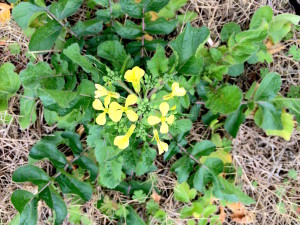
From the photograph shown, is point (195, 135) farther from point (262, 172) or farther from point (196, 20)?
point (196, 20)

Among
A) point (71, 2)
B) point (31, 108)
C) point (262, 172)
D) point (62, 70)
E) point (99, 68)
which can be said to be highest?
point (71, 2)

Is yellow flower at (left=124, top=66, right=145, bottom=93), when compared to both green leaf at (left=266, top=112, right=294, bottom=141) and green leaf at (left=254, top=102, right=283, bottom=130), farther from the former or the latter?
green leaf at (left=266, top=112, right=294, bottom=141)

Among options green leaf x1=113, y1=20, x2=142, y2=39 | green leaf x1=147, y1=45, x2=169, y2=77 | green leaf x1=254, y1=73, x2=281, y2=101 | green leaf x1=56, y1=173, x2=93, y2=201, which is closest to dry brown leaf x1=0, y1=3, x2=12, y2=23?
green leaf x1=113, y1=20, x2=142, y2=39

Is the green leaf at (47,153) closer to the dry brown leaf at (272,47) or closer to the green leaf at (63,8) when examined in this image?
the green leaf at (63,8)

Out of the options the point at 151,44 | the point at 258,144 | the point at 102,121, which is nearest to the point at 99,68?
the point at 102,121

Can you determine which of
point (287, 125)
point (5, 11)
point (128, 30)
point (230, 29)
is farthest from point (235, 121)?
point (5, 11)
